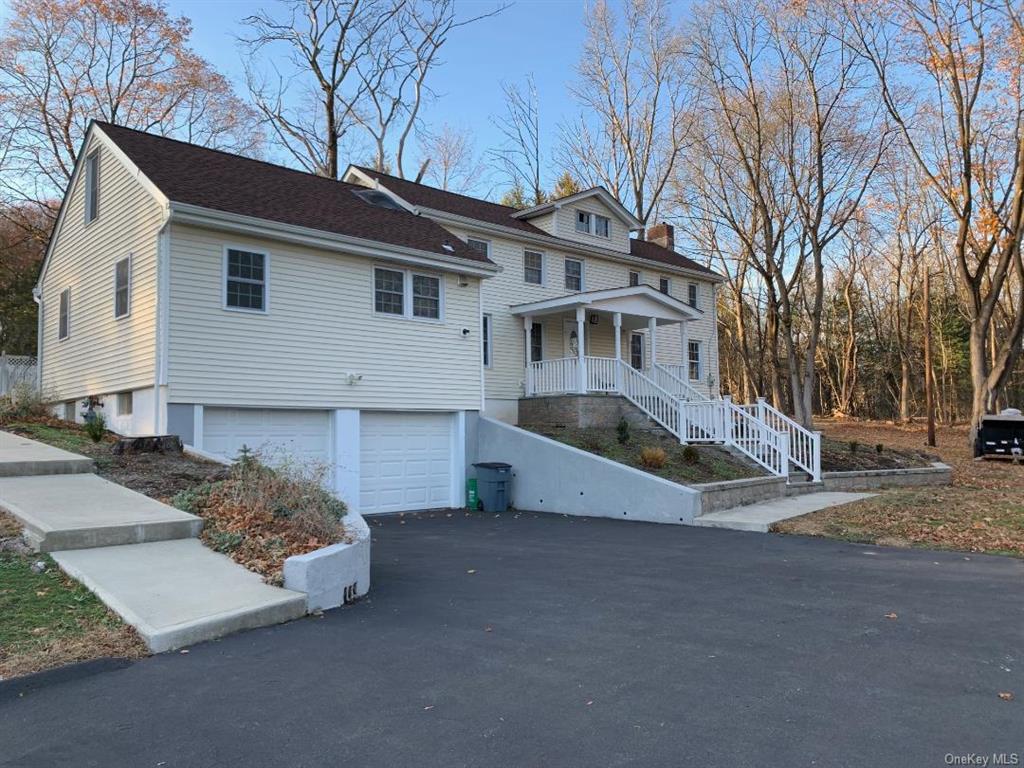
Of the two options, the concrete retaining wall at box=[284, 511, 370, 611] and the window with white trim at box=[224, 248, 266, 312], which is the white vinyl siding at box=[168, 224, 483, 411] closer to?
the window with white trim at box=[224, 248, 266, 312]

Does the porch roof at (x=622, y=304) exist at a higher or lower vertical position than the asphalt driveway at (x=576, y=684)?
higher

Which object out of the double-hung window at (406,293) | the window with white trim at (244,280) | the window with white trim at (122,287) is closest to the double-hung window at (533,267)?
the double-hung window at (406,293)

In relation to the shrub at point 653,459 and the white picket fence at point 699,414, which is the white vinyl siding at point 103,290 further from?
the white picket fence at point 699,414

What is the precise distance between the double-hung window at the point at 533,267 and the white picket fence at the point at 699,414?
2.82m

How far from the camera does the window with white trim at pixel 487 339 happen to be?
59.6ft

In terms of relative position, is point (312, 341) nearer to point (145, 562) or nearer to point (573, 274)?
point (145, 562)

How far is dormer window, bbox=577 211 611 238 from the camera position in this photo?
A: 2150 centimetres

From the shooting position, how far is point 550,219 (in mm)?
20703

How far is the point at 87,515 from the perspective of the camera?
267 inches

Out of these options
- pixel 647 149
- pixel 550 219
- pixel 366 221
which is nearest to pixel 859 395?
pixel 647 149

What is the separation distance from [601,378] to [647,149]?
56.4ft

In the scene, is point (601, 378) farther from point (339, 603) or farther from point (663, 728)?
point (663, 728)

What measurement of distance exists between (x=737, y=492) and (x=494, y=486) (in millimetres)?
4691

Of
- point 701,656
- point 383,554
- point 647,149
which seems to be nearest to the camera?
point 701,656
